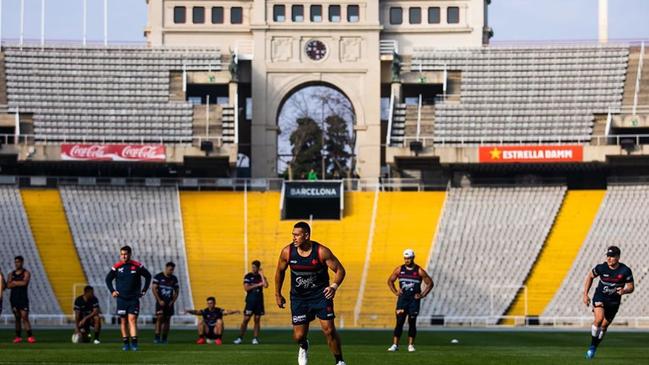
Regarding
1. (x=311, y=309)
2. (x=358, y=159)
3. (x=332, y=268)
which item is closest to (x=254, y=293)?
(x=311, y=309)

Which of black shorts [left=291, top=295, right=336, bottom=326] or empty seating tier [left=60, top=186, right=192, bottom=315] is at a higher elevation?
black shorts [left=291, top=295, right=336, bottom=326]

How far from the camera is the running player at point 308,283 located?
825 inches

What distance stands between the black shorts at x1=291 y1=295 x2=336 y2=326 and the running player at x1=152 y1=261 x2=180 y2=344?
14152 millimetres

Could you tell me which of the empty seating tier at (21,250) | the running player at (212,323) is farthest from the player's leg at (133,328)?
the empty seating tier at (21,250)

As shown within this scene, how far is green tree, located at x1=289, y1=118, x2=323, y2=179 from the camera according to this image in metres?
109

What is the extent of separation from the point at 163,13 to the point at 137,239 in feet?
56.2

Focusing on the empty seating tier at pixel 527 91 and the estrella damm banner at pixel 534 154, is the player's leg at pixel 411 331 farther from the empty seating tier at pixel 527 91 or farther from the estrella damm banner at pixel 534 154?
the empty seating tier at pixel 527 91

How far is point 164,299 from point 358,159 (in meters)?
39.0

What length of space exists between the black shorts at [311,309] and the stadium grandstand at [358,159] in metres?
34.3

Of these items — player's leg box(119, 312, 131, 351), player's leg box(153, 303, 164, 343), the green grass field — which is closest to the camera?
the green grass field

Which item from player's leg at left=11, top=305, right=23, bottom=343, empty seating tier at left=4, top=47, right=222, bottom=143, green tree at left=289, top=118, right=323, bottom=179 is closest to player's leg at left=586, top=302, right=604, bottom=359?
player's leg at left=11, top=305, right=23, bottom=343

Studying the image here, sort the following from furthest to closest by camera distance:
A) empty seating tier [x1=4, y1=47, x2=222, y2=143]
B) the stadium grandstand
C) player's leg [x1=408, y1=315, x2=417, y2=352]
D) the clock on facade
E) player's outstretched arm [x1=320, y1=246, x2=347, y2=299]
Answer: the clock on facade → empty seating tier [x1=4, y1=47, x2=222, y2=143] → the stadium grandstand → player's leg [x1=408, y1=315, x2=417, y2=352] → player's outstretched arm [x1=320, y1=246, x2=347, y2=299]

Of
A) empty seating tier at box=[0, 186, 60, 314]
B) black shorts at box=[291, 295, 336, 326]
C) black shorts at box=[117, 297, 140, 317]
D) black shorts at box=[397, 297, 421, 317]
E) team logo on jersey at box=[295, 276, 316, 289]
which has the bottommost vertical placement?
empty seating tier at box=[0, 186, 60, 314]

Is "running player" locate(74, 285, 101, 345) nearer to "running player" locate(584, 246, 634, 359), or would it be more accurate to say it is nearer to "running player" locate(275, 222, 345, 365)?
"running player" locate(584, 246, 634, 359)
